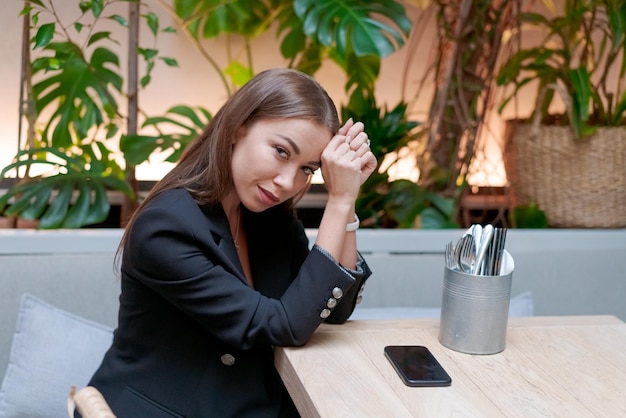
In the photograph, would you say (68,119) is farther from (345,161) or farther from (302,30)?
(345,161)

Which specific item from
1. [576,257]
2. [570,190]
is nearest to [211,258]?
[576,257]

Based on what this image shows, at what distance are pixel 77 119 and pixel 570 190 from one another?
1581 millimetres

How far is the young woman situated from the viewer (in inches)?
52.7

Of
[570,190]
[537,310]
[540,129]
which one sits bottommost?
[537,310]

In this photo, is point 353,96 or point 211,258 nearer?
point 211,258

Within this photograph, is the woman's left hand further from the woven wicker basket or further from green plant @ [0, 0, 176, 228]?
the woven wicker basket

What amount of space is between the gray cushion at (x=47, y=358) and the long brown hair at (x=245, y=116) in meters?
0.57

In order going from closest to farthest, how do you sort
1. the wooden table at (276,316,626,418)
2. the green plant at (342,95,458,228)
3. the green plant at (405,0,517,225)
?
the wooden table at (276,316,626,418) → the green plant at (342,95,458,228) → the green plant at (405,0,517,225)

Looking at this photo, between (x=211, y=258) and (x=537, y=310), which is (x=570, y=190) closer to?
(x=537, y=310)

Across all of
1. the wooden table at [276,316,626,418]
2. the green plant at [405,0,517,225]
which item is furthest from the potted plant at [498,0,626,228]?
the wooden table at [276,316,626,418]

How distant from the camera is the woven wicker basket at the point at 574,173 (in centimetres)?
263

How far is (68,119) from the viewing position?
2404 millimetres

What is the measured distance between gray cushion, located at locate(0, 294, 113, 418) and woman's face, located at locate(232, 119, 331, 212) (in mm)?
689

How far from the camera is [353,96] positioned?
275 cm
